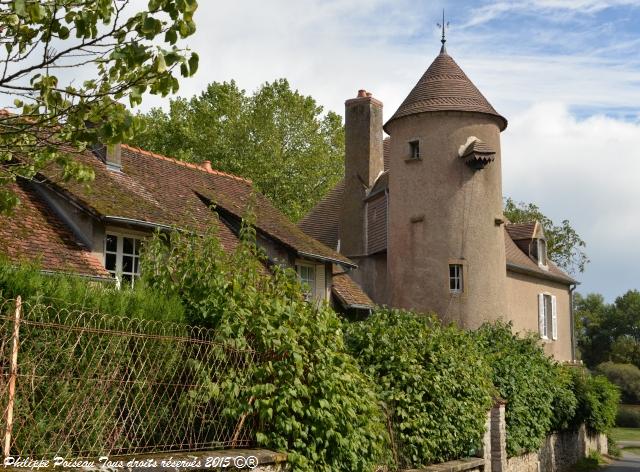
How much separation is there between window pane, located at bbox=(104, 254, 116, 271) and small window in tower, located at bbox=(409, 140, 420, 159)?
1218cm

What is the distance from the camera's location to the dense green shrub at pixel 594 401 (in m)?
22.2

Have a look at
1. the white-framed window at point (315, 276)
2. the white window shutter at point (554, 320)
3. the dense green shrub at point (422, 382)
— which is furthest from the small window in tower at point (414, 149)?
the dense green shrub at point (422, 382)

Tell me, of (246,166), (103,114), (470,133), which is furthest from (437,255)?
(103,114)

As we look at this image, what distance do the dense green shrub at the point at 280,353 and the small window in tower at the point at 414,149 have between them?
16.9m

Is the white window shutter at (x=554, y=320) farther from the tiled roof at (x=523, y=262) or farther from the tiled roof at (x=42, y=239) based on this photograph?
the tiled roof at (x=42, y=239)

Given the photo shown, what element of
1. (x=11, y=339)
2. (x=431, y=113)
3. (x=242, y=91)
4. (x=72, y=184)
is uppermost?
(x=242, y=91)

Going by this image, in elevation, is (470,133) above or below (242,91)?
below

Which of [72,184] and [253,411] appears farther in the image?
[72,184]

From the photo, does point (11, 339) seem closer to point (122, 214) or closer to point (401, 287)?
point (122, 214)

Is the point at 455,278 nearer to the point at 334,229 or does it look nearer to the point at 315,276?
the point at 315,276

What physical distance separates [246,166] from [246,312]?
101ft

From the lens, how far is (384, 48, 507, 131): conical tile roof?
Answer: 24.9m

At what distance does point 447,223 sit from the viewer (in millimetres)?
24172

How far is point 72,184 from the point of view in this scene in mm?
15656
